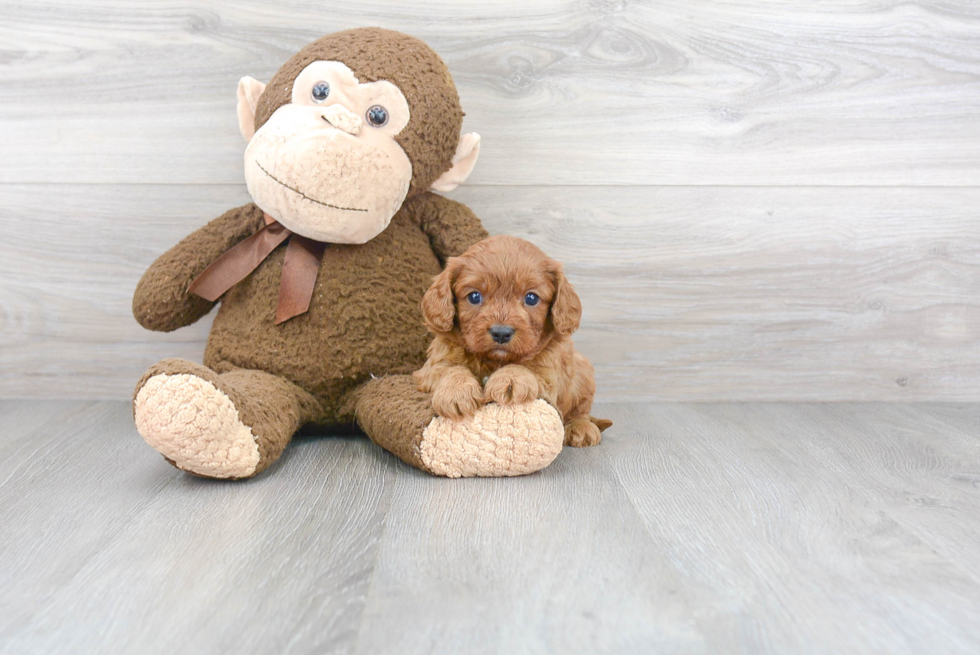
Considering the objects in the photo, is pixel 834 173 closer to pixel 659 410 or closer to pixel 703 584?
pixel 659 410

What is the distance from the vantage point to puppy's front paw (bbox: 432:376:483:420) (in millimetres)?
988

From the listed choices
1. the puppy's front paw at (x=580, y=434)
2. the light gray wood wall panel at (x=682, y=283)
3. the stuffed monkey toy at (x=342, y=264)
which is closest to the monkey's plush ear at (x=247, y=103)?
the stuffed monkey toy at (x=342, y=264)

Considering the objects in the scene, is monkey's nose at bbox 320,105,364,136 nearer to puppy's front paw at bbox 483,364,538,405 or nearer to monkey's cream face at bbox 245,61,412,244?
monkey's cream face at bbox 245,61,412,244

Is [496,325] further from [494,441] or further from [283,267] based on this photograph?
[283,267]

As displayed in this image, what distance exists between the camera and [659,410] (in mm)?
1438

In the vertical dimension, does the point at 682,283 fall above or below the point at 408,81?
below

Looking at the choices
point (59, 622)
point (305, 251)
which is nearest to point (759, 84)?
point (305, 251)

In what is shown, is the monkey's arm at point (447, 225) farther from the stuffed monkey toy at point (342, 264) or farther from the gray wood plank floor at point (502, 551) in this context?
the gray wood plank floor at point (502, 551)

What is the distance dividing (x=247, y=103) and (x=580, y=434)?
0.73 metres

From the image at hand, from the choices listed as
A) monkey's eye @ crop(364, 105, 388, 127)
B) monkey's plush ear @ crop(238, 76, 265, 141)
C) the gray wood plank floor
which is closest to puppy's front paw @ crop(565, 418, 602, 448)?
the gray wood plank floor

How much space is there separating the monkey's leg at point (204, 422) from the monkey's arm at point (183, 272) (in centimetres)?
25

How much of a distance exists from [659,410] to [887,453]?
389mm

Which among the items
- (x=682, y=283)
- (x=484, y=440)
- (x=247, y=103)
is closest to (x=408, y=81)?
(x=247, y=103)

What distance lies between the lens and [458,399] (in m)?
0.99
